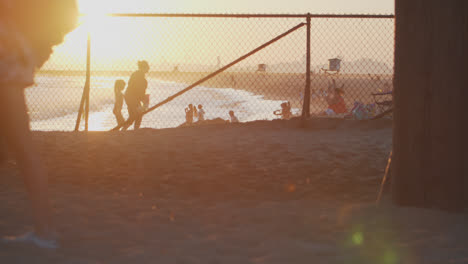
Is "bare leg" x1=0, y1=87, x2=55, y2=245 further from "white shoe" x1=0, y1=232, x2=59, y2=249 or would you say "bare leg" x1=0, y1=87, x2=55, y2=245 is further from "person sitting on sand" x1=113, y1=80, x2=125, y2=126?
"person sitting on sand" x1=113, y1=80, x2=125, y2=126

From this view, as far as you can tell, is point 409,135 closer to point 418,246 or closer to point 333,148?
point 418,246

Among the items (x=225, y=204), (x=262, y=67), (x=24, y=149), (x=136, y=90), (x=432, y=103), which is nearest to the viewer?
(x=24, y=149)

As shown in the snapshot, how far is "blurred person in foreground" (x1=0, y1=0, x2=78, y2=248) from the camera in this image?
8.82 ft

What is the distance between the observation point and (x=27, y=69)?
2756mm

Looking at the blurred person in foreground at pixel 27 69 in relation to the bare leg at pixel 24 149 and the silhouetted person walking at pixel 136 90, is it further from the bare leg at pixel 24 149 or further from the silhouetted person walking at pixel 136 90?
the silhouetted person walking at pixel 136 90

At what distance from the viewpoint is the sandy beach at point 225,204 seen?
2895mm

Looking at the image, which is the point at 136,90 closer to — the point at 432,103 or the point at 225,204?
the point at 225,204

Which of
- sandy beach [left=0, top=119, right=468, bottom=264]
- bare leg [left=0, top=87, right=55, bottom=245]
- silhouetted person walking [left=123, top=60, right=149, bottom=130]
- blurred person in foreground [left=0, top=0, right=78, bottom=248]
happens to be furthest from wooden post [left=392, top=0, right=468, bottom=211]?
silhouetted person walking [left=123, top=60, right=149, bottom=130]

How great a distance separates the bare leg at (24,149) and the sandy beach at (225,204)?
0.19m

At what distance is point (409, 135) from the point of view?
3.62 meters

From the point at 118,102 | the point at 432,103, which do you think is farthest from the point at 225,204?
the point at 118,102

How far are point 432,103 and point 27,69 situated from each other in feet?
7.73

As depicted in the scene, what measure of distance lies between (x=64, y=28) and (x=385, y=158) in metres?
3.49

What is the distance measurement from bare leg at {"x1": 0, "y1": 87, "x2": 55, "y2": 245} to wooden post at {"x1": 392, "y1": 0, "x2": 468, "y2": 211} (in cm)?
218
